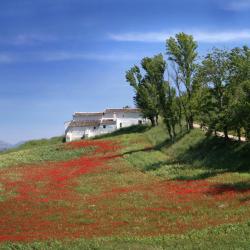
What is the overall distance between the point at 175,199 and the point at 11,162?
45.6 m

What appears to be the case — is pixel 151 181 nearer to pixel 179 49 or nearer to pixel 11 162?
pixel 179 49

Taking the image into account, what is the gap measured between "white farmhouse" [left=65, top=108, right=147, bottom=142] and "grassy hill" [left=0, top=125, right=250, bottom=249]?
4780 cm

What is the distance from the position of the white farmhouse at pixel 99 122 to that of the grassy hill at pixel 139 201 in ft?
157

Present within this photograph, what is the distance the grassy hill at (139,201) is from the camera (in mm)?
23438

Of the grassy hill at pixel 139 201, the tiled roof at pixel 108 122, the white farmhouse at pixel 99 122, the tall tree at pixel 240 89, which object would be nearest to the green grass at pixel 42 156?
the grassy hill at pixel 139 201

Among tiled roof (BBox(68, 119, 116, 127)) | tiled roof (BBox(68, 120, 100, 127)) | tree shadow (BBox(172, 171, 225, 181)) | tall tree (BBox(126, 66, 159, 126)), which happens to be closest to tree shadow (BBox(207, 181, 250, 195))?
tree shadow (BBox(172, 171, 225, 181))

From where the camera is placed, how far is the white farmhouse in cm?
11319

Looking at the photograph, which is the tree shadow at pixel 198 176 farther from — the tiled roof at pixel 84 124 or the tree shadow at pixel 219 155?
the tiled roof at pixel 84 124

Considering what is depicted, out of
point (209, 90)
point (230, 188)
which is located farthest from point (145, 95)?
point (230, 188)

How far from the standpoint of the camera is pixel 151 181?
43094 millimetres

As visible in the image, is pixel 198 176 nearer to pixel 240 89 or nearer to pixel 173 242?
pixel 240 89

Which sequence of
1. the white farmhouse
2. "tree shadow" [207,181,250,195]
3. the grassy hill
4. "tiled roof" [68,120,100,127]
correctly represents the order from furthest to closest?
"tiled roof" [68,120,100,127], the white farmhouse, "tree shadow" [207,181,250,195], the grassy hill

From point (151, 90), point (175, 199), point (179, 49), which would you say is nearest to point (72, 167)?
point (179, 49)

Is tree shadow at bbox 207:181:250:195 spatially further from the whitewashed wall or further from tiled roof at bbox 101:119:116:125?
tiled roof at bbox 101:119:116:125
